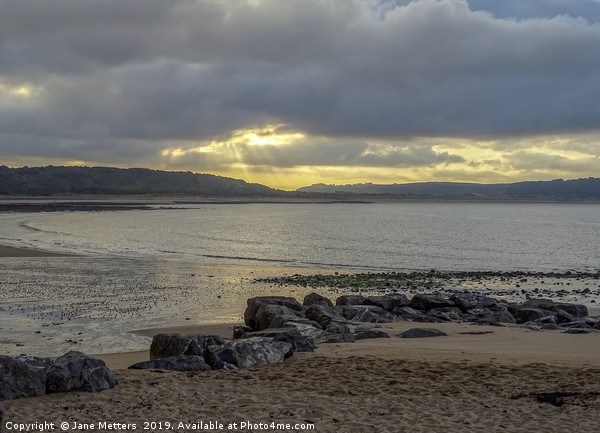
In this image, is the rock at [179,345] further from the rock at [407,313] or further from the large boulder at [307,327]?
the rock at [407,313]

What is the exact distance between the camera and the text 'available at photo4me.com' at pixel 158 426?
28.1ft

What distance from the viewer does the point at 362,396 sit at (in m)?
10.5

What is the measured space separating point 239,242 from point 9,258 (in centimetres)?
2249

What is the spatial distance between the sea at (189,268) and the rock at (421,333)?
6.67 metres

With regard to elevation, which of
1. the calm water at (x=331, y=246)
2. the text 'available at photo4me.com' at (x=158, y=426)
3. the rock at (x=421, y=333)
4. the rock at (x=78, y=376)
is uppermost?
the rock at (x=78, y=376)

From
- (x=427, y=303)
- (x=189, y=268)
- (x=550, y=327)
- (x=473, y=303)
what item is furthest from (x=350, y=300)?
(x=189, y=268)

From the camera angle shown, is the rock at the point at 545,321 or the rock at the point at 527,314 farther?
the rock at the point at 527,314

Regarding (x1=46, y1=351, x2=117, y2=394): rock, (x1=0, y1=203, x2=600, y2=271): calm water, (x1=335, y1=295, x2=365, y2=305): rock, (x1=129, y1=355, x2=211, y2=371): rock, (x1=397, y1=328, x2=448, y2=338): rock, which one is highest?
(x1=46, y1=351, x2=117, y2=394): rock

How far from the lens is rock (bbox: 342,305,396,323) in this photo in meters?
20.3

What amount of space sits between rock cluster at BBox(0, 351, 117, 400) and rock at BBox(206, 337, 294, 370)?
7.56ft

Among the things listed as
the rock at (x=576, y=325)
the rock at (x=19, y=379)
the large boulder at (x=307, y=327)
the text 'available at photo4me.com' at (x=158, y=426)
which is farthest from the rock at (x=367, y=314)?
the rock at (x=19, y=379)

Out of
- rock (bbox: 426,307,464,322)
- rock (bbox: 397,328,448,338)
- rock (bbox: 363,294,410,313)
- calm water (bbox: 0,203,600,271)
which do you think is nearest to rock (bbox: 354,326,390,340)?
rock (bbox: 397,328,448,338)

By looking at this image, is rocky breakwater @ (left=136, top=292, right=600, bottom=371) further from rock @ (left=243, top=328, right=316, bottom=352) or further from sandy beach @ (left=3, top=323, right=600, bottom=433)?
sandy beach @ (left=3, top=323, right=600, bottom=433)

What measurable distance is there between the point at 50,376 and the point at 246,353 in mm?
3832
